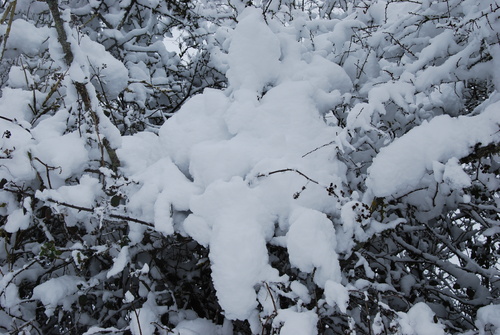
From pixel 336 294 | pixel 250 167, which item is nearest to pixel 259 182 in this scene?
pixel 250 167

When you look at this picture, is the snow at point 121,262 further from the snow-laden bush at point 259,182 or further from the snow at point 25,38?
the snow at point 25,38

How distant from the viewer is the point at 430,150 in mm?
1570

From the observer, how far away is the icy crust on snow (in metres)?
1.47

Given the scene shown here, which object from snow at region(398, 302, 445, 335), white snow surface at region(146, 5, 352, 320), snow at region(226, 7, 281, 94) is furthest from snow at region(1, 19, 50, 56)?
snow at region(398, 302, 445, 335)

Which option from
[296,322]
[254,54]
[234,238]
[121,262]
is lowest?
[121,262]

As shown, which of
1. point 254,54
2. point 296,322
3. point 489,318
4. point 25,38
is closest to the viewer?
point 296,322

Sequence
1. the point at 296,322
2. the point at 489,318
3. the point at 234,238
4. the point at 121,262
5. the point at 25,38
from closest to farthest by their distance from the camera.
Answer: the point at 296,322, the point at 234,238, the point at 489,318, the point at 121,262, the point at 25,38

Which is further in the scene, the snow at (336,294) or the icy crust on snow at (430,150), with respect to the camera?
the icy crust on snow at (430,150)

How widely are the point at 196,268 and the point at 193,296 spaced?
0.56 ft

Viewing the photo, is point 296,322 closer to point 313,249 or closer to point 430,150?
point 313,249

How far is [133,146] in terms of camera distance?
85.0 inches

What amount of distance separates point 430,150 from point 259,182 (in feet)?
2.61

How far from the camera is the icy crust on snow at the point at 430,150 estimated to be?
147cm

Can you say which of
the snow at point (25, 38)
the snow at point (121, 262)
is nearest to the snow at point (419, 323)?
the snow at point (121, 262)
